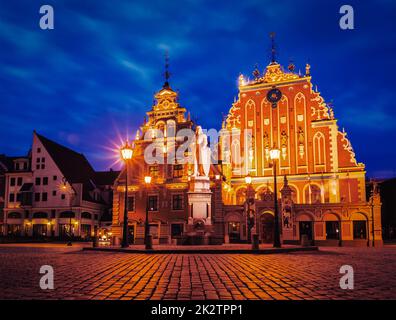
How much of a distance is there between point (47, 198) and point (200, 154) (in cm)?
3286

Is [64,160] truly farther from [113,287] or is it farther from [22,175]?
[113,287]

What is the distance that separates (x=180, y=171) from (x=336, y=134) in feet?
62.2

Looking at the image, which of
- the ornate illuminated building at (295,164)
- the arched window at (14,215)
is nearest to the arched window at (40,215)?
the arched window at (14,215)

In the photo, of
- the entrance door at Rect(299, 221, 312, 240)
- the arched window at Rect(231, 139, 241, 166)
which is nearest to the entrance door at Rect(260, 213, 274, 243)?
the entrance door at Rect(299, 221, 312, 240)

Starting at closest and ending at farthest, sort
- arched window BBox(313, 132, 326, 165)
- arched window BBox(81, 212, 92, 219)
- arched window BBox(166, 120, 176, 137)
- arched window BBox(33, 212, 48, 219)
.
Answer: arched window BBox(166, 120, 176, 137)
arched window BBox(313, 132, 326, 165)
arched window BBox(81, 212, 92, 219)
arched window BBox(33, 212, 48, 219)

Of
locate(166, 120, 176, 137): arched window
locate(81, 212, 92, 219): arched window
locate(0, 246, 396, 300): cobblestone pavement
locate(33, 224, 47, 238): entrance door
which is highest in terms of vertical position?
locate(166, 120, 176, 137): arched window

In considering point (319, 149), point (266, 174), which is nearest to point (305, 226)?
point (266, 174)

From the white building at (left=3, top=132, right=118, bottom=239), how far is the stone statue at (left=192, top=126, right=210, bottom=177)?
1074 inches

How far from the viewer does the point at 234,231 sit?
41.2m

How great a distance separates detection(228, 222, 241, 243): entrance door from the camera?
132 feet

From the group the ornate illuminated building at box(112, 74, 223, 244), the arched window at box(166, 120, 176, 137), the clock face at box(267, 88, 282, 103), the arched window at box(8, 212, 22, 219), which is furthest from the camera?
the arched window at box(8, 212, 22, 219)

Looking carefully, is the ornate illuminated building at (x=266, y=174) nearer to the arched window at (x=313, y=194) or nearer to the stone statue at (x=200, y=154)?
the arched window at (x=313, y=194)

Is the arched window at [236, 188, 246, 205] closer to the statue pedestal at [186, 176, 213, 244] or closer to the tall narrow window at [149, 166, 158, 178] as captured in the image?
the tall narrow window at [149, 166, 158, 178]
